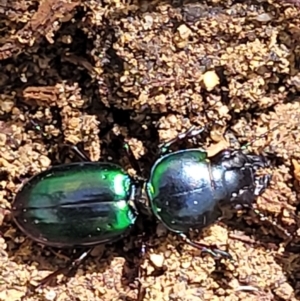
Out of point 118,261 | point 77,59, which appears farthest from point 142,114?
point 118,261

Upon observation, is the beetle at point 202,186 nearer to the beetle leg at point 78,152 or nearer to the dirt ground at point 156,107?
the dirt ground at point 156,107

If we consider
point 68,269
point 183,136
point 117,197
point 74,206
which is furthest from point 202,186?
point 68,269

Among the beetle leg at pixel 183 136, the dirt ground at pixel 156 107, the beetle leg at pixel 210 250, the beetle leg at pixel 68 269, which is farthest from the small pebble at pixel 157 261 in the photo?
the beetle leg at pixel 183 136

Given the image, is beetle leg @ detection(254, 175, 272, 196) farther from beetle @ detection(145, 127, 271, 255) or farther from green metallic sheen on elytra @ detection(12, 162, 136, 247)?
green metallic sheen on elytra @ detection(12, 162, 136, 247)

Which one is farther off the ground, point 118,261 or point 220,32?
point 220,32

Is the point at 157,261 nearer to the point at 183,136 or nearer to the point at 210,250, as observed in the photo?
the point at 210,250

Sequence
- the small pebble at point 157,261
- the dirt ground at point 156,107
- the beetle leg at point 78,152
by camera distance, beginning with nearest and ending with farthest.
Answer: the dirt ground at point 156,107
the small pebble at point 157,261
the beetle leg at point 78,152

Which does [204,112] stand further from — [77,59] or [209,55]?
[77,59]
